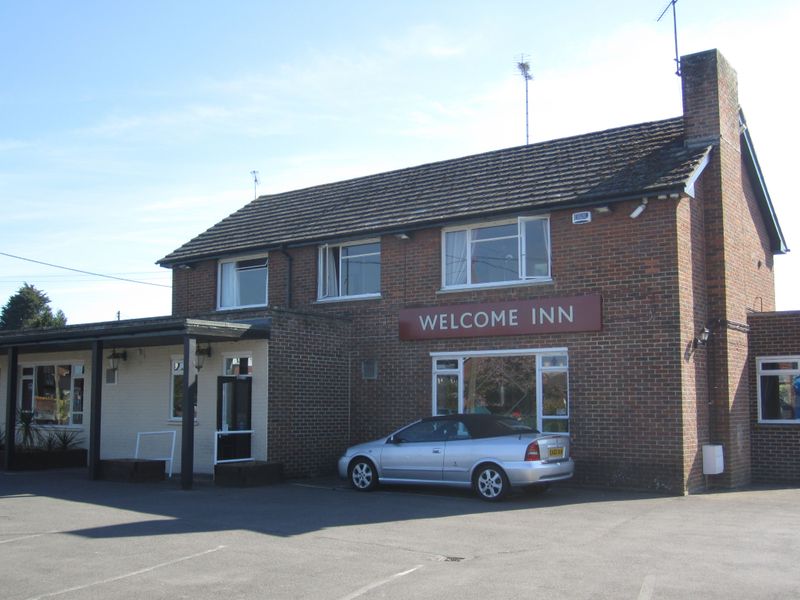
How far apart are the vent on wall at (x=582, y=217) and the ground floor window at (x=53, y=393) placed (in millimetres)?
13270

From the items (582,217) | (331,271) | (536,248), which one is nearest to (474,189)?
(536,248)

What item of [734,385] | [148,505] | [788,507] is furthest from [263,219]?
[788,507]

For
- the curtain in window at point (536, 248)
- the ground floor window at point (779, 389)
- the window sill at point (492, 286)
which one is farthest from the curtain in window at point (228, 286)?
the ground floor window at point (779, 389)

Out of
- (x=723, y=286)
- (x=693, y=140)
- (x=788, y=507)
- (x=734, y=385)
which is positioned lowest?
(x=788, y=507)

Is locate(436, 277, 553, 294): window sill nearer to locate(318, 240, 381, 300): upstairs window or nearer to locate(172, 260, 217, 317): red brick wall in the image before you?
locate(318, 240, 381, 300): upstairs window

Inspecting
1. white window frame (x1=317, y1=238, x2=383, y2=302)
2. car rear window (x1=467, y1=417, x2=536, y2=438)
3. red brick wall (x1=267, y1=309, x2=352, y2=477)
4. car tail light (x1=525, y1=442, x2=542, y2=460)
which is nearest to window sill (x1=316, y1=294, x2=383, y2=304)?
white window frame (x1=317, y1=238, x2=383, y2=302)

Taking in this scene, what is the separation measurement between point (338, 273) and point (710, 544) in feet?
38.0

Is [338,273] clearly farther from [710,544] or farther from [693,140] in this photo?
[710,544]

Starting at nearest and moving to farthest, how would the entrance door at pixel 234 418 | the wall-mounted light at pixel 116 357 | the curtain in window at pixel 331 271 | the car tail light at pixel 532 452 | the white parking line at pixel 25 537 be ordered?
the white parking line at pixel 25 537 < the car tail light at pixel 532 452 < the entrance door at pixel 234 418 < the curtain in window at pixel 331 271 < the wall-mounted light at pixel 116 357

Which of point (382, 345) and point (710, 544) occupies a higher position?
point (382, 345)

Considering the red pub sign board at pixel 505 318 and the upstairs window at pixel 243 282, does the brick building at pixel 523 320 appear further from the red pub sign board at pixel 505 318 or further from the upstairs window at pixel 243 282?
the upstairs window at pixel 243 282

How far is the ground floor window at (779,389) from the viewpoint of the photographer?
54.7ft

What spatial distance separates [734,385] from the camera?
53.2ft

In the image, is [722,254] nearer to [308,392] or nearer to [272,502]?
[308,392]
